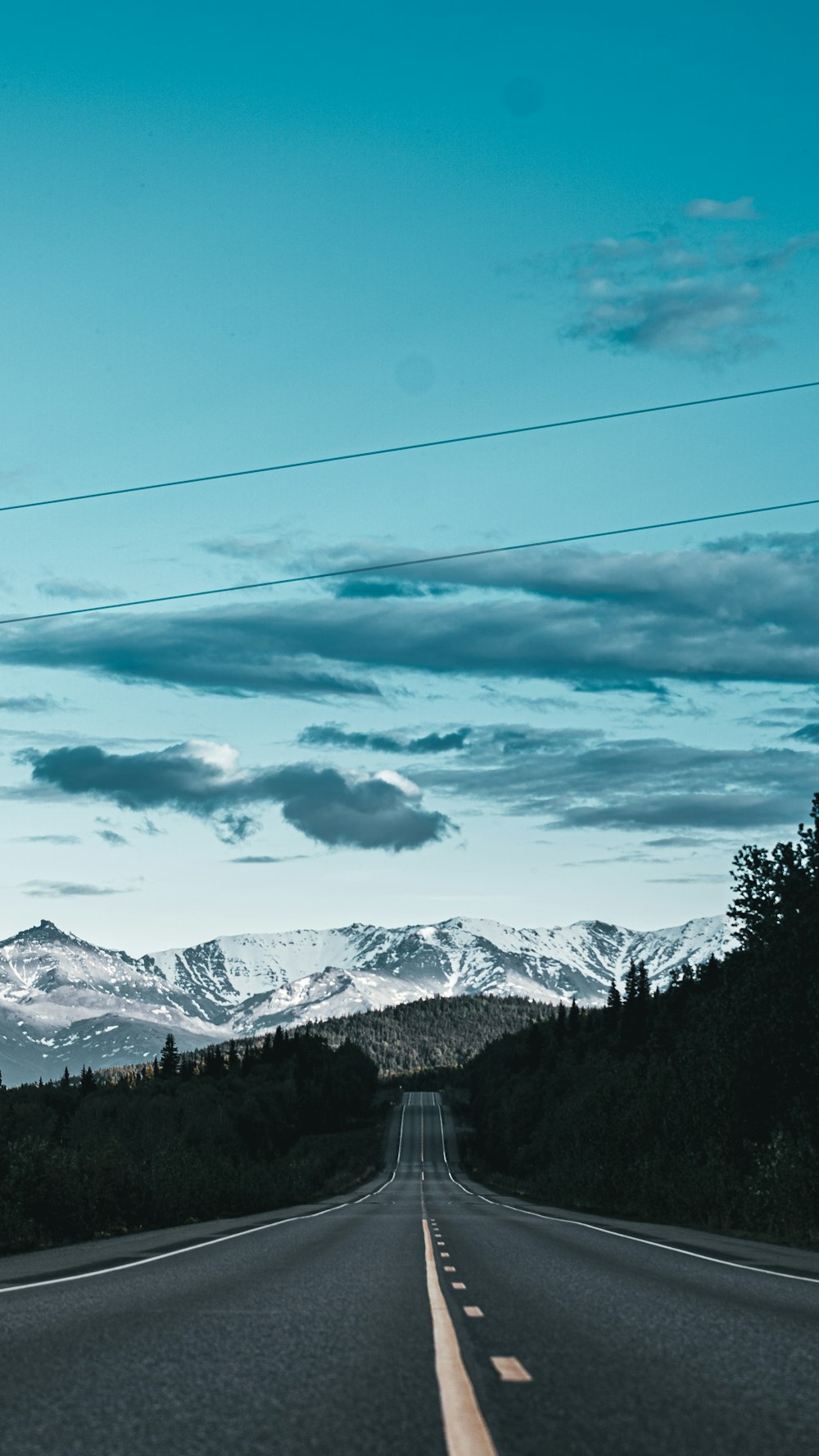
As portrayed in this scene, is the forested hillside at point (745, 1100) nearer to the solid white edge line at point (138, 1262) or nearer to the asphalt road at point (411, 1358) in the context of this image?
the solid white edge line at point (138, 1262)

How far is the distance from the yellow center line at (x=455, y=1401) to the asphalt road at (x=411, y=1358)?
0.08 feet

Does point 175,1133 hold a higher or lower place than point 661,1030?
lower

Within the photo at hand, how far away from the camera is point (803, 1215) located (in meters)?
33.9

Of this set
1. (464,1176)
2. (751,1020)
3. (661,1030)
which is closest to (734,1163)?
(751,1020)

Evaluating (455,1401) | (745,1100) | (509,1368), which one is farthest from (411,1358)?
(745,1100)

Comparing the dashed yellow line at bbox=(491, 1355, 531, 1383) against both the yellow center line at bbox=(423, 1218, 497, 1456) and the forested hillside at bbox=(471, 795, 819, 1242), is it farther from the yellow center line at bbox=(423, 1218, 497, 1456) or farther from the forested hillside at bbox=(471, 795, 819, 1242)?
the forested hillside at bbox=(471, 795, 819, 1242)

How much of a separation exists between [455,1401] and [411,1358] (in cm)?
197

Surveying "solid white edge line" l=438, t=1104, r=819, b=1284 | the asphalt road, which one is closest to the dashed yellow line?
the asphalt road

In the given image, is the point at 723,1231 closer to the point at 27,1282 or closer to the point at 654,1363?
the point at 27,1282

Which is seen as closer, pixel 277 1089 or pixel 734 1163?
pixel 734 1163

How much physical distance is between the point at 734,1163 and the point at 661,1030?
57613 mm

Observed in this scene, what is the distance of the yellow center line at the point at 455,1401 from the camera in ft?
23.0

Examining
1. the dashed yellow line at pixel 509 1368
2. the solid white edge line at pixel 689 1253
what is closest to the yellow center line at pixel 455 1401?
the dashed yellow line at pixel 509 1368

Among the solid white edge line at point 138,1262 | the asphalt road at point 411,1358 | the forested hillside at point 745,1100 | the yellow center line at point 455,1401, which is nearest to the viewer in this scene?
the yellow center line at point 455,1401
